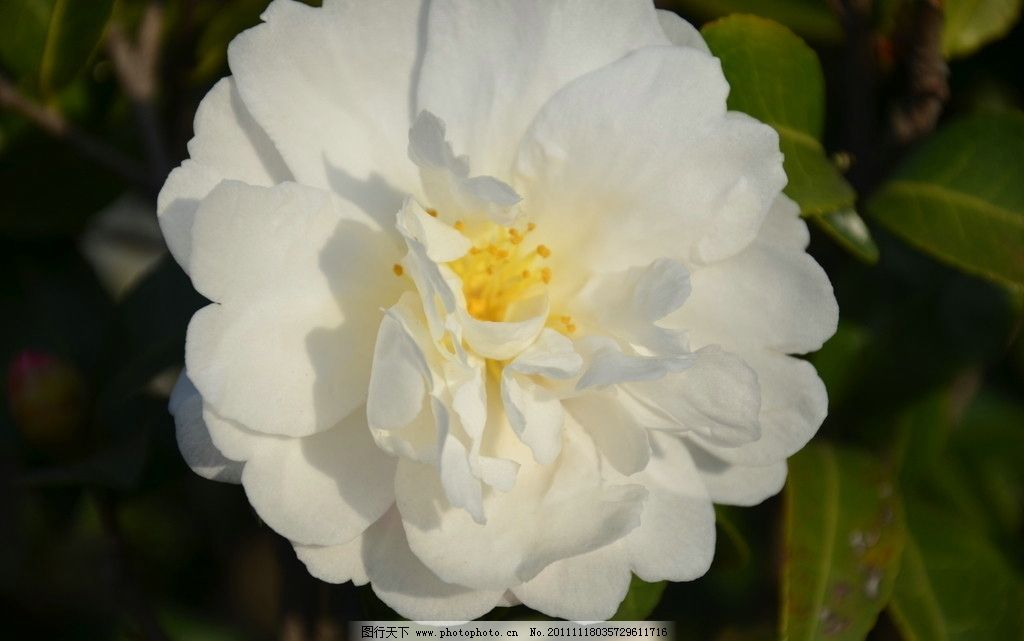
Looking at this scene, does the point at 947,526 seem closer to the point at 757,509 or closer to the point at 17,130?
the point at 757,509

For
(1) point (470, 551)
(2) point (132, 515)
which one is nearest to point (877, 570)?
(1) point (470, 551)

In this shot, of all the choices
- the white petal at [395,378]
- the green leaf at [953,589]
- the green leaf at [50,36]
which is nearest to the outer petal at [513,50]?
the white petal at [395,378]

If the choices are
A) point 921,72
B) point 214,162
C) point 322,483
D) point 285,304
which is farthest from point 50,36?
point 921,72

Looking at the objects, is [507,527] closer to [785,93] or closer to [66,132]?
[785,93]

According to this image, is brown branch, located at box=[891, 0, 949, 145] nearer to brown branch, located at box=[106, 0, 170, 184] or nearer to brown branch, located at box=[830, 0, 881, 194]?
brown branch, located at box=[830, 0, 881, 194]

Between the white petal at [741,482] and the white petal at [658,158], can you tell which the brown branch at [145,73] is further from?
the white petal at [741,482]

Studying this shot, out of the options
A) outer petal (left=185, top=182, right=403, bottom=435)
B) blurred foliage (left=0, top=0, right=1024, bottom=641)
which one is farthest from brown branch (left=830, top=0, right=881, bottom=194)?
outer petal (left=185, top=182, right=403, bottom=435)
